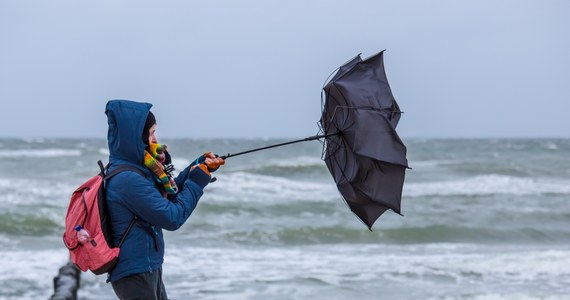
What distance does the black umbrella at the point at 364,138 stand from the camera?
379 cm

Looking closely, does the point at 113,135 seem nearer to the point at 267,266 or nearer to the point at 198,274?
the point at 198,274

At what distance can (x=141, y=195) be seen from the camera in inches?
129

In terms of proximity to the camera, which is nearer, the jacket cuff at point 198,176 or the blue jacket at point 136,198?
the blue jacket at point 136,198

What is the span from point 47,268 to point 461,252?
5596 millimetres

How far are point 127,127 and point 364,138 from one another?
1.15 metres

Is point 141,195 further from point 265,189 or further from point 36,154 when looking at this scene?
point 36,154

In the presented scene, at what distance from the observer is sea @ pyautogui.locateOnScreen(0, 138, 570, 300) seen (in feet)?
27.3

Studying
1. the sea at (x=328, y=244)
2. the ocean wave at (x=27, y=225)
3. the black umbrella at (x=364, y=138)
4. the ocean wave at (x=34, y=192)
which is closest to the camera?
the black umbrella at (x=364, y=138)

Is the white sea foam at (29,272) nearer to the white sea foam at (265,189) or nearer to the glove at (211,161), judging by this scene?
the glove at (211,161)

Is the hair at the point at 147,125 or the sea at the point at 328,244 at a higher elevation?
the hair at the point at 147,125

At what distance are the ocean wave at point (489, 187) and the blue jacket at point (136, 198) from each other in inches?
674

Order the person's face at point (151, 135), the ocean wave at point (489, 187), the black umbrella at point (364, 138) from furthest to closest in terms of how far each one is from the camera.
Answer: the ocean wave at point (489, 187), the black umbrella at point (364, 138), the person's face at point (151, 135)

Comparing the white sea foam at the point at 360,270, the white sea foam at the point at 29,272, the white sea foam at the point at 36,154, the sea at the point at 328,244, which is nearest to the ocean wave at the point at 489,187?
the sea at the point at 328,244

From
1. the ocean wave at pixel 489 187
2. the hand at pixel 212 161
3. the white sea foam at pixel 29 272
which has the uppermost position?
the hand at pixel 212 161
